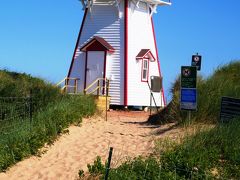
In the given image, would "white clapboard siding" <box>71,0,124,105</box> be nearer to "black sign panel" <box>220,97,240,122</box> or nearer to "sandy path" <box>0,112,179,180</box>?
"sandy path" <box>0,112,179,180</box>

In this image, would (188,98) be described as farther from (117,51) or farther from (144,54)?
(144,54)

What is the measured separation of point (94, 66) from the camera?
2927cm

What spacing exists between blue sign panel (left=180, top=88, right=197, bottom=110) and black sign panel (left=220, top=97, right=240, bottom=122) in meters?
0.80

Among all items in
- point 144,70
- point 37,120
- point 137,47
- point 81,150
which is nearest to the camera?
point 81,150

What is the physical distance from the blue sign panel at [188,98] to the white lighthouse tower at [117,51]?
14.8 meters

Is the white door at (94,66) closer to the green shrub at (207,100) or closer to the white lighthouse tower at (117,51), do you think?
the white lighthouse tower at (117,51)

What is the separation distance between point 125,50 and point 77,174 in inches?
700

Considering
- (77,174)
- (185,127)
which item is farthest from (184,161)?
(185,127)

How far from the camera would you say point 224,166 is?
9977 millimetres

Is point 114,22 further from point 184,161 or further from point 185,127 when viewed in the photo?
point 184,161

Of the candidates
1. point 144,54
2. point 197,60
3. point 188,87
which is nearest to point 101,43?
point 144,54

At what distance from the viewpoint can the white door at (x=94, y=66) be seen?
29.0m

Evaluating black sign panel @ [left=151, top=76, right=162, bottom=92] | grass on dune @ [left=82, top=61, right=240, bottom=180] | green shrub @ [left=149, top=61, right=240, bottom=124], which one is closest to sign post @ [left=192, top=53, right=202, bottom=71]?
green shrub @ [left=149, top=61, right=240, bottom=124]

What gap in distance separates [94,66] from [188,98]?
16134 millimetres
